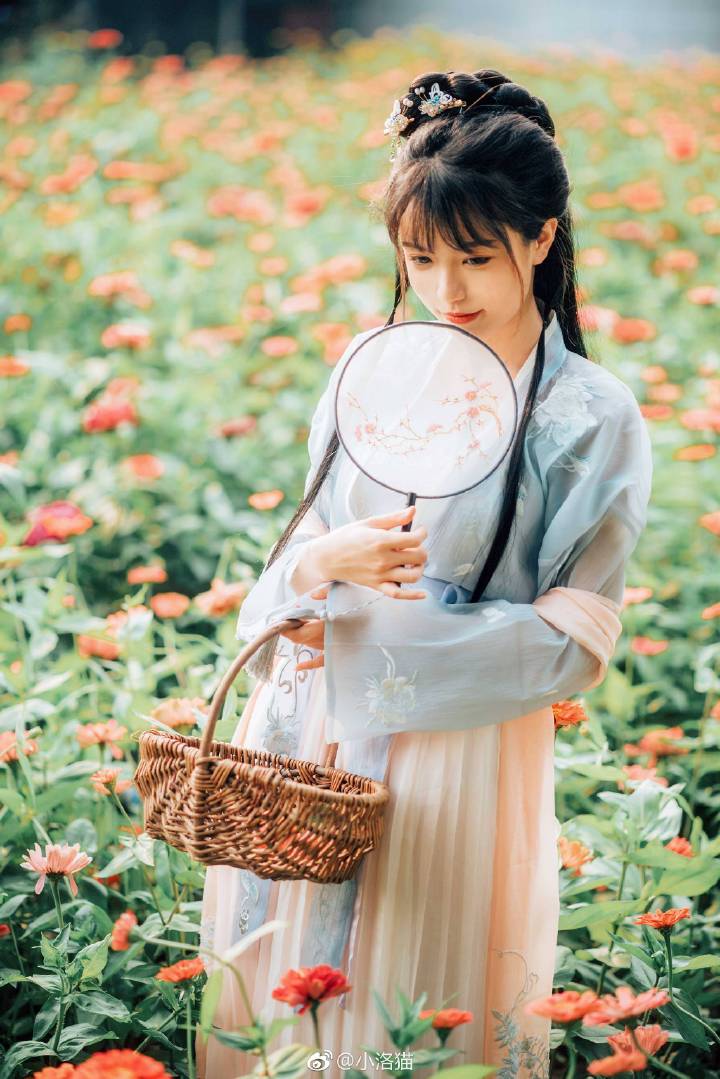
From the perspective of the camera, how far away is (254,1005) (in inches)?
55.0

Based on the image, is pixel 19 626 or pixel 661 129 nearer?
pixel 19 626

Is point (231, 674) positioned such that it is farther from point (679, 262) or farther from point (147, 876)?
point (679, 262)

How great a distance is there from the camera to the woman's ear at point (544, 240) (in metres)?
1.33

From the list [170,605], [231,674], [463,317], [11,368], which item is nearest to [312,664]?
[231,674]

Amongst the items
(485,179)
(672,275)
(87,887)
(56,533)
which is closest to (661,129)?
(672,275)

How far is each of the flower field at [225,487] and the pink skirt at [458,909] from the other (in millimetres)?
29

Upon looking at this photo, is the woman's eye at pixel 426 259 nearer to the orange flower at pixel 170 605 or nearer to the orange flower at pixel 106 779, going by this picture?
the orange flower at pixel 106 779

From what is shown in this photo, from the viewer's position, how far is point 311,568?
131 cm

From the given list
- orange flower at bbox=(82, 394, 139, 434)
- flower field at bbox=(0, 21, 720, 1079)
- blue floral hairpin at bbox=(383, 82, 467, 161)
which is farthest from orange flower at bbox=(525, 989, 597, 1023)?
orange flower at bbox=(82, 394, 139, 434)

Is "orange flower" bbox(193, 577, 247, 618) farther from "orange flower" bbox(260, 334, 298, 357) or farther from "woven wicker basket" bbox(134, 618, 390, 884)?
"orange flower" bbox(260, 334, 298, 357)

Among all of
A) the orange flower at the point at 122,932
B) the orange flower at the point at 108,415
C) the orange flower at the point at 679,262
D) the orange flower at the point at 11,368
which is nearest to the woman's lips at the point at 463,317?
the orange flower at the point at 122,932

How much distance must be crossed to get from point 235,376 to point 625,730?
163cm

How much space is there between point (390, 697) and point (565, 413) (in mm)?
396

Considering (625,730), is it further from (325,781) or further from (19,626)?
(19,626)
